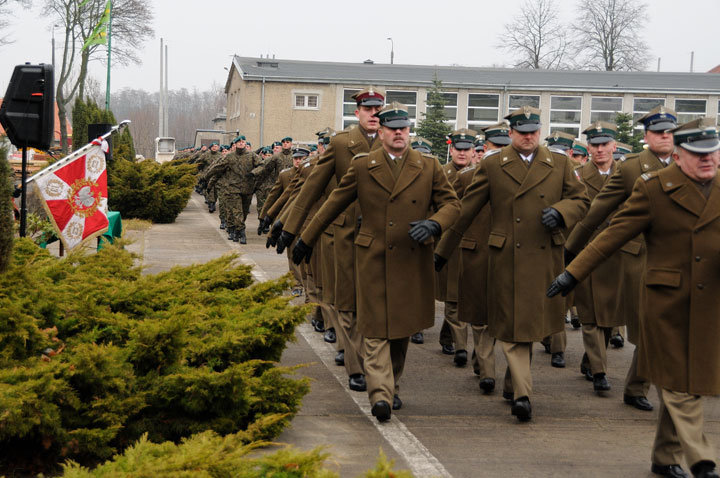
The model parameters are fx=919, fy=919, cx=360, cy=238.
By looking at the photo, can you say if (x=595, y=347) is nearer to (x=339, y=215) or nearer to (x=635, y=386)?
(x=635, y=386)

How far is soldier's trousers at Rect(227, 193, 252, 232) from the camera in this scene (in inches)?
760

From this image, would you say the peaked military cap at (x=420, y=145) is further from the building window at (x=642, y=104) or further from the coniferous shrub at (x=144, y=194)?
the building window at (x=642, y=104)

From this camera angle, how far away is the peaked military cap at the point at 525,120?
6.73m

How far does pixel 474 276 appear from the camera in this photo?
738cm

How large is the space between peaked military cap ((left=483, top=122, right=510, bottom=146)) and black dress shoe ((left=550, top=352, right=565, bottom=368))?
2.06 meters

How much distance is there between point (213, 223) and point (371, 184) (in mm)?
18475

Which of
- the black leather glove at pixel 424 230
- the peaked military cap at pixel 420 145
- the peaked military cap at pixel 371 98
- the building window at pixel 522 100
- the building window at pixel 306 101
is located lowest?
the black leather glove at pixel 424 230

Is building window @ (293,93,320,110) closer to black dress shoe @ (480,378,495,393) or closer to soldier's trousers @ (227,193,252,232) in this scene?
soldier's trousers @ (227,193,252,232)

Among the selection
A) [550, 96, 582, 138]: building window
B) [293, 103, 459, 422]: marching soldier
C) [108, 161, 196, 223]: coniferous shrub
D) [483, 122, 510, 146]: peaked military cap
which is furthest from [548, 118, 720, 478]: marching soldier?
[550, 96, 582, 138]: building window

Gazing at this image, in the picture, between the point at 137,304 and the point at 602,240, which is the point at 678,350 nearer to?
the point at 602,240

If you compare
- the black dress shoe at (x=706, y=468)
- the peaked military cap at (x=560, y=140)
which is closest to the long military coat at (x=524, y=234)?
the black dress shoe at (x=706, y=468)

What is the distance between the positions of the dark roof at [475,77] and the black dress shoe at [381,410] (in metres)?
38.7

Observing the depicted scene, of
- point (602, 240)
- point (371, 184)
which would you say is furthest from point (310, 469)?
point (371, 184)

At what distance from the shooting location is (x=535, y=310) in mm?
6641
